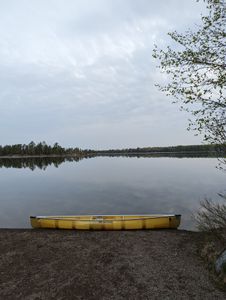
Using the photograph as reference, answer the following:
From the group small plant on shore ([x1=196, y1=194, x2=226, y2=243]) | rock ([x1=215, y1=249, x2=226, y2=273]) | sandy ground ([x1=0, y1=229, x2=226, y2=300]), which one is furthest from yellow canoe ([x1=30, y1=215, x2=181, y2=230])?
rock ([x1=215, y1=249, x2=226, y2=273])

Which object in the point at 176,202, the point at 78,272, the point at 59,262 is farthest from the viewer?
the point at 176,202

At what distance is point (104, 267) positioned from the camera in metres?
11.3

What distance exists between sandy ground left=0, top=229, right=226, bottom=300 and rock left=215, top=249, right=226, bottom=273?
0.53 metres

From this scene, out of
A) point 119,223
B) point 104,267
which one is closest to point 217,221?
point 104,267

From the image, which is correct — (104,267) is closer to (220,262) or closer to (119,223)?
(220,262)

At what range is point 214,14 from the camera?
9773 millimetres

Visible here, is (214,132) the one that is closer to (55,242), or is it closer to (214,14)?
(214,14)

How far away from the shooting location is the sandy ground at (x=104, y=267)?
938 cm

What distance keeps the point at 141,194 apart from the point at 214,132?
31016 mm

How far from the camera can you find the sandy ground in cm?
938

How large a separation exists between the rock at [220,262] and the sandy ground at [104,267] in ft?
1.75

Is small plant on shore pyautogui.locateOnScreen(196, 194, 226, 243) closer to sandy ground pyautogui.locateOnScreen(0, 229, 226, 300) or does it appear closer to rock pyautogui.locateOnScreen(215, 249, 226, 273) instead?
sandy ground pyautogui.locateOnScreen(0, 229, 226, 300)

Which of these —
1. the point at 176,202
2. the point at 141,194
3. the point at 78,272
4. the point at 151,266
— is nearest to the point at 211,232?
the point at 151,266

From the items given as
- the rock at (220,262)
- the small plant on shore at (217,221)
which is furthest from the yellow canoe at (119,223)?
the rock at (220,262)
